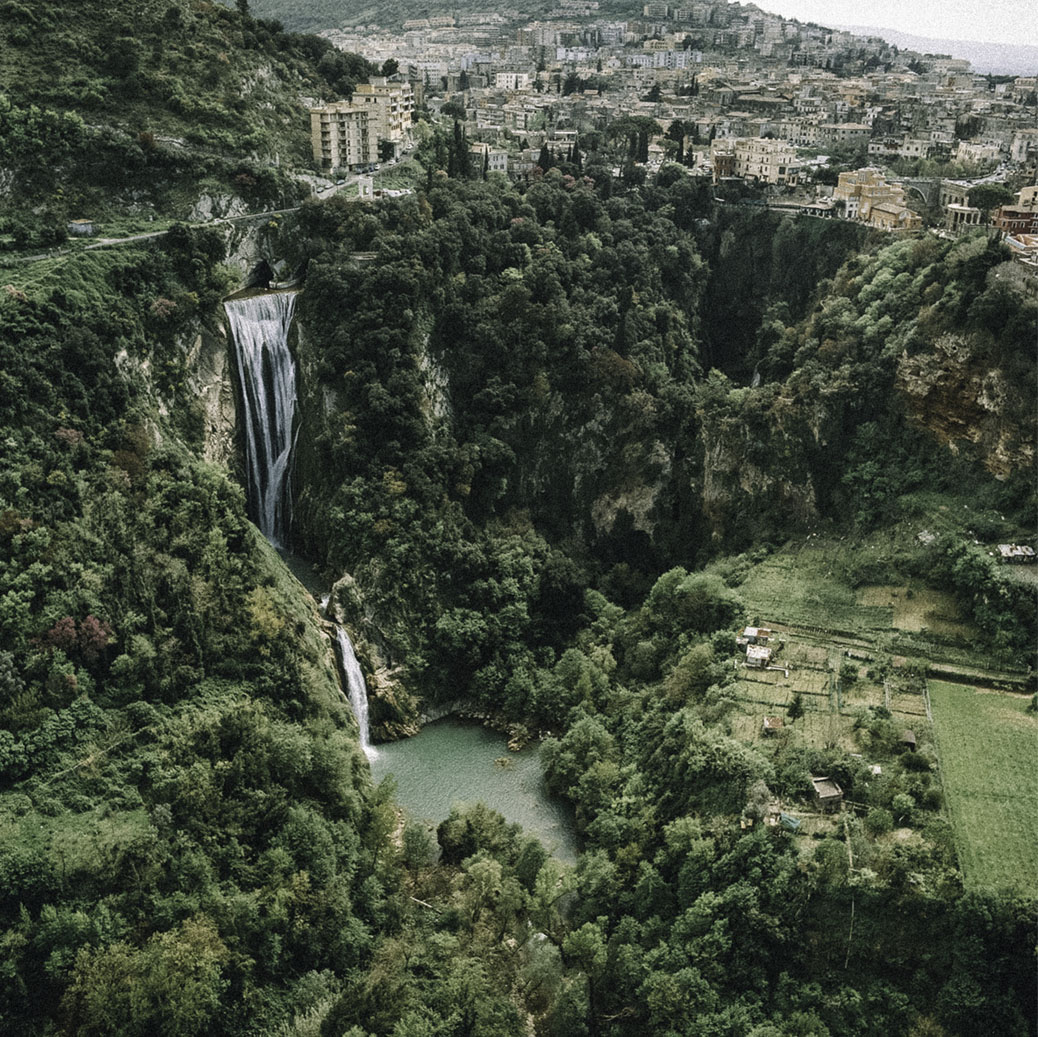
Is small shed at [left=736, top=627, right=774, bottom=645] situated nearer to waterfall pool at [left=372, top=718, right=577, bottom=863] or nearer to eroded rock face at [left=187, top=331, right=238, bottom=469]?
waterfall pool at [left=372, top=718, right=577, bottom=863]

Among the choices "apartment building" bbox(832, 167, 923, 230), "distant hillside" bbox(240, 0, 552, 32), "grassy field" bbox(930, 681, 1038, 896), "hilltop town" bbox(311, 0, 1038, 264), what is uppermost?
"distant hillside" bbox(240, 0, 552, 32)

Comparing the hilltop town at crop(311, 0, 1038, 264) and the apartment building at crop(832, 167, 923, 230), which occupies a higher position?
the hilltop town at crop(311, 0, 1038, 264)

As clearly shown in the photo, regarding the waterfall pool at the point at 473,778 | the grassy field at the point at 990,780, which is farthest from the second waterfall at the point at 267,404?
the grassy field at the point at 990,780

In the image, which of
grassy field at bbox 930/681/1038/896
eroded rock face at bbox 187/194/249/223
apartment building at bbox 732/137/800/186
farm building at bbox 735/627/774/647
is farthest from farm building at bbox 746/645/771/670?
apartment building at bbox 732/137/800/186

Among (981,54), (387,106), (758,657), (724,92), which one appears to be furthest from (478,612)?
(981,54)

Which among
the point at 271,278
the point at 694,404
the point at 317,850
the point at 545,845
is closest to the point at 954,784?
the point at 545,845

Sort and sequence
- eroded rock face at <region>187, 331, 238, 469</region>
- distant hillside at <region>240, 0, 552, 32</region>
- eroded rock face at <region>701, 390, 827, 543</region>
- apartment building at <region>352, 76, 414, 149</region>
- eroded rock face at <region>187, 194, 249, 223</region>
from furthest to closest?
distant hillside at <region>240, 0, 552, 32</region> < apartment building at <region>352, 76, 414, 149</region> < eroded rock face at <region>187, 194, 249, 223</region> < eroded rock face at <region>701, 390, 827, 543</region> < eroded rock face at <region>187, 331, 238, 469</region>

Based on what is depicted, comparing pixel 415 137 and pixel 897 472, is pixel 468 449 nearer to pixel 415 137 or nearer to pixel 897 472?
pixel 897 472
